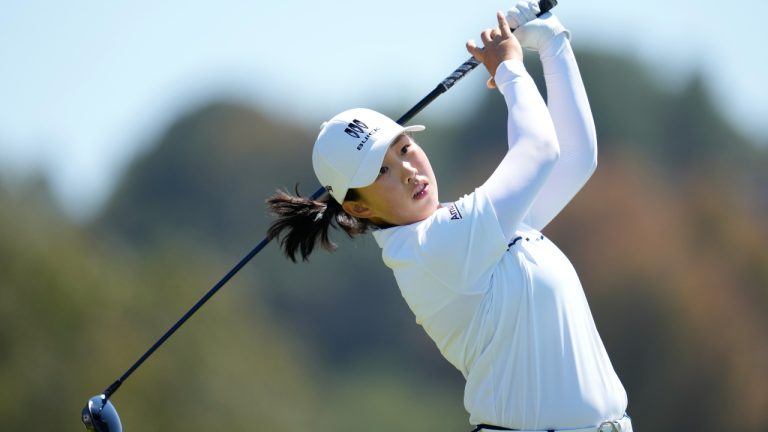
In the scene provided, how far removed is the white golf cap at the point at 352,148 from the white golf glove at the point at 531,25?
1.50 feet

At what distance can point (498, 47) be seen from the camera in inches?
173

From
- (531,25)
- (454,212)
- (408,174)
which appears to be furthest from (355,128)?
(531,25)

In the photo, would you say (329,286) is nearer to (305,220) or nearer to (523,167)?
(305,220)

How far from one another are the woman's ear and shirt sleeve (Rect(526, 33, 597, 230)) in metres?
0.50

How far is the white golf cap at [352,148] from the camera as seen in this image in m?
4.33

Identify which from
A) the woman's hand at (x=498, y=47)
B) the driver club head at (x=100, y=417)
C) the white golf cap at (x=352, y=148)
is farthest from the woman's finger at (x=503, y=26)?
the driver club head at (x=100, y=417)

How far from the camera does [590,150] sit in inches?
176

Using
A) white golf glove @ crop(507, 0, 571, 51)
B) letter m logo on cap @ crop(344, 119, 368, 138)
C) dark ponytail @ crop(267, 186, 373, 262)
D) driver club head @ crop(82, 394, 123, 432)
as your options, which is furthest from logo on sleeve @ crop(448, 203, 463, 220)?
driver club head @ crop(82, 394, 123, 432)

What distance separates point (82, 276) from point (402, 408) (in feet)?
67.4

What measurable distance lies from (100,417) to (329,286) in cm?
5520

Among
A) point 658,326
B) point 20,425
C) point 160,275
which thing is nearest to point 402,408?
point 658,326

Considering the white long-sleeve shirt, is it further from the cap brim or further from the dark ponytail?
the dark ponytail

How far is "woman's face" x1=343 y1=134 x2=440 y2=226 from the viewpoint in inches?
171

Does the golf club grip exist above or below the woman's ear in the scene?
above
